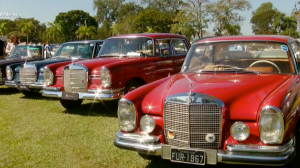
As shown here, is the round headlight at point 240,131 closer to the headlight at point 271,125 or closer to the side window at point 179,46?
the headlight at point 271,125

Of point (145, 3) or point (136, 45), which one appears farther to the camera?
point (145, 3)

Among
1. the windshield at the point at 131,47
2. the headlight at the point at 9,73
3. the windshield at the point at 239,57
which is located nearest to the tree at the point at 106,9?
the headlight at the point at 9,73

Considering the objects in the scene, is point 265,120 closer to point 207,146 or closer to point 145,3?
point 207,146

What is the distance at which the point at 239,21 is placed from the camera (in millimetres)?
36625

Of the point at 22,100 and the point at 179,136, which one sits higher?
the point at 179,136

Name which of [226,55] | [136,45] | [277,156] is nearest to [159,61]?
[136,45]

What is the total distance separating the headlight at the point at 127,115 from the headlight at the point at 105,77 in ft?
8.80

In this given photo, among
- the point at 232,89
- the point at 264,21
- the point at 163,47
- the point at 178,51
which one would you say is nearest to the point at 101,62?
the point at 163,47

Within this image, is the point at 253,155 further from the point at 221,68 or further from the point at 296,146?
the point at 221,68

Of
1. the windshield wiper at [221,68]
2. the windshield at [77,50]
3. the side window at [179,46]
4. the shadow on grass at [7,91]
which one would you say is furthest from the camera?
the shadow on grass at [7,91]

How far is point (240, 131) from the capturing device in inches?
123

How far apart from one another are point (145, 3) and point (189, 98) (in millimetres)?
71213

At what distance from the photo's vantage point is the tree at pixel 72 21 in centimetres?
7962

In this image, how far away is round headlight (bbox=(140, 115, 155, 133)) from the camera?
3.51 metres
